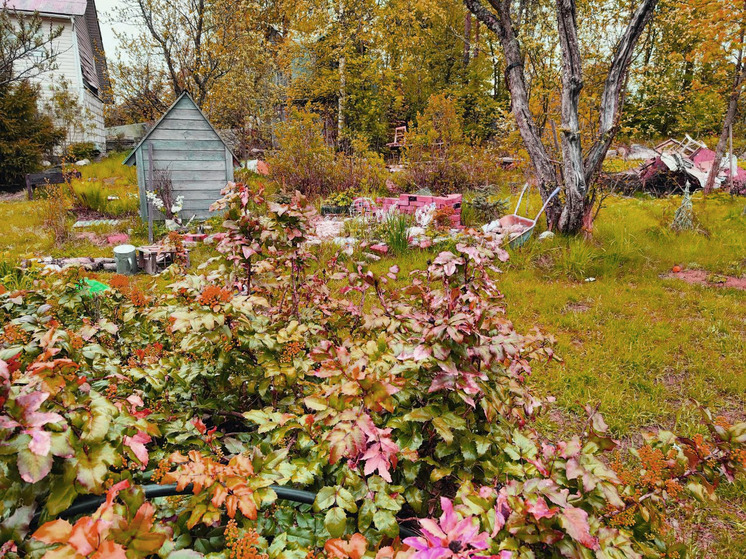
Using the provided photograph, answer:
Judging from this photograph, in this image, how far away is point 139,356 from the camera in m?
1.67

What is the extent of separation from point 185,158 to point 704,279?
23.1 ft

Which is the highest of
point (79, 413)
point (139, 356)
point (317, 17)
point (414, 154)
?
point (317, 17)

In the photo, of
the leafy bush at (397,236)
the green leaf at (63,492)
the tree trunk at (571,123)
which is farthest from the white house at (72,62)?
the green leaf at (63,492)

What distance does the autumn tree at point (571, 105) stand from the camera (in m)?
4.73

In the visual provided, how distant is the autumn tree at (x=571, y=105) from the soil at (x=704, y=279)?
1073 millimetres

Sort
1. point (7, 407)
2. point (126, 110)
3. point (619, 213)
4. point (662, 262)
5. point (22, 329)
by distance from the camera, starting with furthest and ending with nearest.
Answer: point (126, 110) → point (619, 213) → point (662, 262) → point (22, 329) → point (7, 407)

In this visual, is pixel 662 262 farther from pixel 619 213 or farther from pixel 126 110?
pixel 126 110

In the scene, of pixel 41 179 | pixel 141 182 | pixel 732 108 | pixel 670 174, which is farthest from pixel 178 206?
pixel 670 174

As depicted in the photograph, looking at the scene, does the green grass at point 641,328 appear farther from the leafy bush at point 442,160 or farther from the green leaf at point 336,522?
the leafy bush at point 442,160

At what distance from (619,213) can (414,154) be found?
A: 355 centimetres

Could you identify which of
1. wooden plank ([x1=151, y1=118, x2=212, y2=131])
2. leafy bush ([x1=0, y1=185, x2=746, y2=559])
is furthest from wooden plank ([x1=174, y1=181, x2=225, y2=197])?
leafy bush ([x1=0, y1=185, x2=746, y2=559])

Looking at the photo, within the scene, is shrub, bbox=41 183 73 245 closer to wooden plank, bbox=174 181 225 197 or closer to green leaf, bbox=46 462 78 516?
wooden plank, bbox=174 181 225 197

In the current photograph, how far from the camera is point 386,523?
0.95 meters

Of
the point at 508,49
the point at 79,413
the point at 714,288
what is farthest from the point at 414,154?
the point at 79,413
